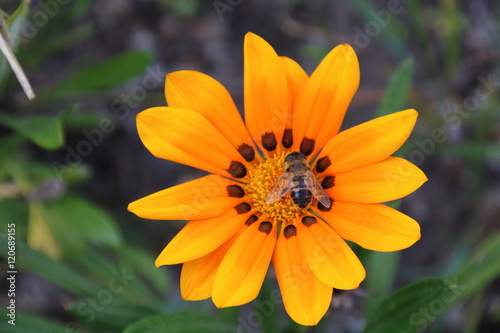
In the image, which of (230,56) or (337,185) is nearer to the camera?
(337,185)

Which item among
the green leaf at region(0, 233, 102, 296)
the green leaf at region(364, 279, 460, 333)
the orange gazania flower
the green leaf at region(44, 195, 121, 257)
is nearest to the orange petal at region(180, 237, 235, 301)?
the orange gazania flower

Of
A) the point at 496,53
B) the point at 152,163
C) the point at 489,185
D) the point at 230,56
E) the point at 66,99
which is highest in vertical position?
the point at 496,53

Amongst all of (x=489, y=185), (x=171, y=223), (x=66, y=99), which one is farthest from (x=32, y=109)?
(x=489, y=185)

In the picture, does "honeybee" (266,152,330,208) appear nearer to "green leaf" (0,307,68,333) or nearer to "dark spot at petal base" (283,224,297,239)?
"dark spot at petal base" (283,224,297,239)

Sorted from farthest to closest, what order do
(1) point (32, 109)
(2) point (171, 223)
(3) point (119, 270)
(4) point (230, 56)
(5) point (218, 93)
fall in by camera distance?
(4) point (230, 56) < (2) point (171, 223) < (1) point (32, 109) < (3) point (119, 270) < (5) point (218, 93)

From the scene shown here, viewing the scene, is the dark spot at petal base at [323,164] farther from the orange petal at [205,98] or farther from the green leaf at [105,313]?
the green leaf at [105,313]

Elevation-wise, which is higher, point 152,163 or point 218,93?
point 218,93

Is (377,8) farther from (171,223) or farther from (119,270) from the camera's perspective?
(119,270)

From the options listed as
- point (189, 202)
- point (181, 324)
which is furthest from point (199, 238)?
point (181, 324)
